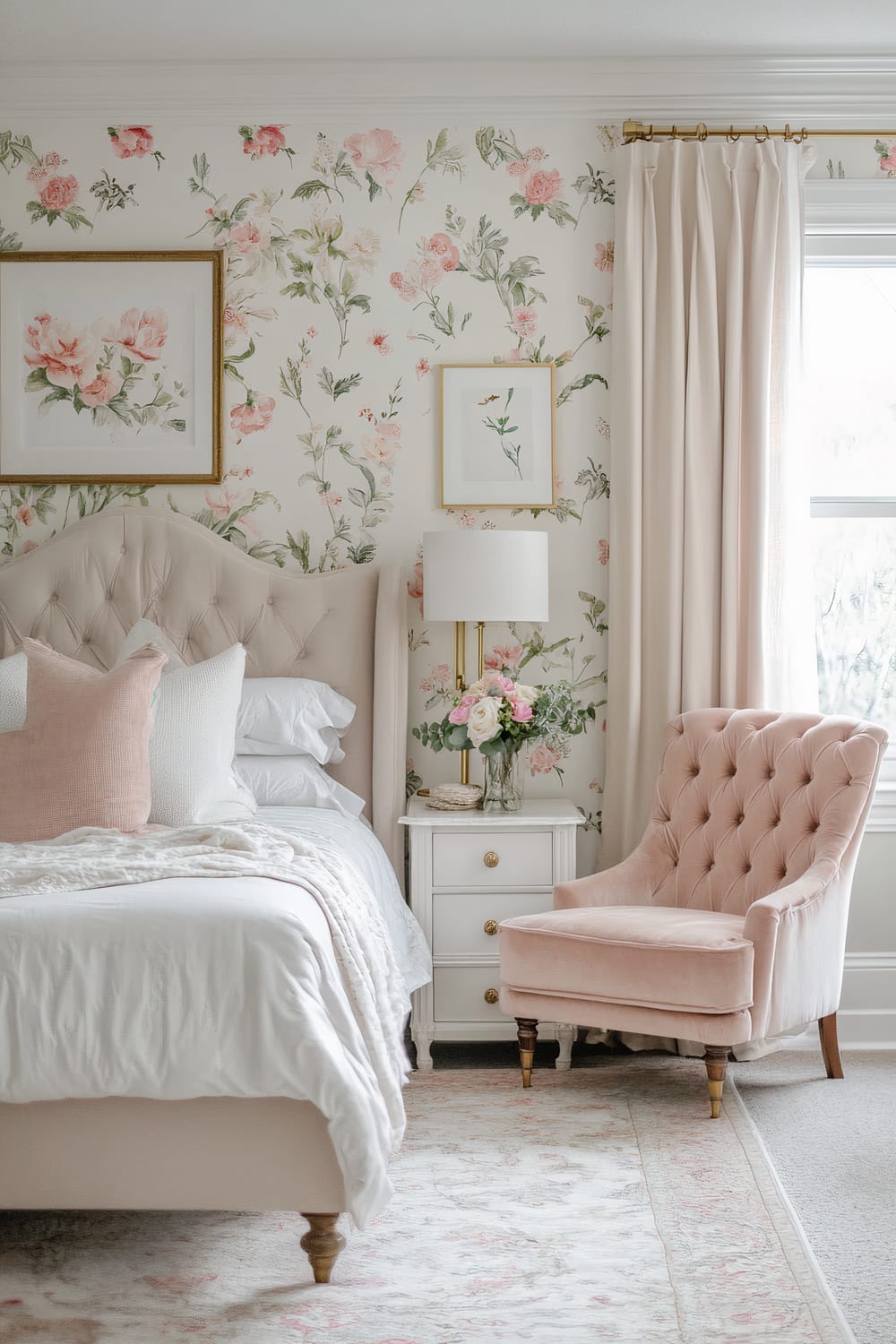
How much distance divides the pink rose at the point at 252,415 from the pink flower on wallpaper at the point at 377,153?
75 cm

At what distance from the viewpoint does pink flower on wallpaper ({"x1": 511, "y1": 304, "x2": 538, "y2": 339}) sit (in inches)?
144

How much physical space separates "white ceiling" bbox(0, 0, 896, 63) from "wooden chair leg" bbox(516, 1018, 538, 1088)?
2.70 m

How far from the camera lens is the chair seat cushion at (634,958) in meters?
2.71

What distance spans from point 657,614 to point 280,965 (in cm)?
196

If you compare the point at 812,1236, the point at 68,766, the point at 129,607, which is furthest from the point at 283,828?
the point at 812,1236

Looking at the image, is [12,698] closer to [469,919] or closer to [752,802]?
[469,919]

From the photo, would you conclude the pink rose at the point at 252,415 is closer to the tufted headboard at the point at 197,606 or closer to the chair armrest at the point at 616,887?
the tufted headboard at the point at 197,606

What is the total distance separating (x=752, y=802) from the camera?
323cm

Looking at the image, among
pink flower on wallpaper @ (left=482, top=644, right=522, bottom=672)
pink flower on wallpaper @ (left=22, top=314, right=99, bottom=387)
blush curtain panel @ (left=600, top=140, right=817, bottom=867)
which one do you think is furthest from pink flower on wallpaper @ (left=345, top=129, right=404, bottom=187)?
Answer: pink flower on wallpaper @ (left=482, top=644, right=522, bottom=672)

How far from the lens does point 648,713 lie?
3.55 meters

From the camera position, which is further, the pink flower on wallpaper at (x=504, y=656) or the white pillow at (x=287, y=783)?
the pink flower on wallpaper at (x=504, y=656)

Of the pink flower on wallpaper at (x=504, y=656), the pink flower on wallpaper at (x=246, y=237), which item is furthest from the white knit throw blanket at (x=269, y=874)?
the pink flower on wallpaper at (x=246, y=237)

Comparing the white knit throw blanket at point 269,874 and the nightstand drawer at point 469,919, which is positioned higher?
the white knit throw blanket at point 269,874

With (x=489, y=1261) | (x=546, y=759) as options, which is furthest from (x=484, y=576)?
(x=489, y=1261)
